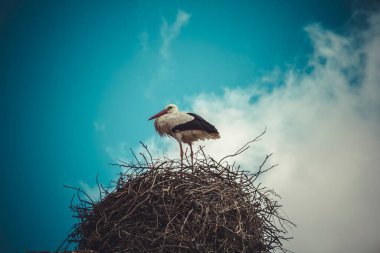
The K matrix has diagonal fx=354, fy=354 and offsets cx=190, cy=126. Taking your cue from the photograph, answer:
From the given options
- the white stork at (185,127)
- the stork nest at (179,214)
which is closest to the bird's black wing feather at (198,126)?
the white stork at (185,127)

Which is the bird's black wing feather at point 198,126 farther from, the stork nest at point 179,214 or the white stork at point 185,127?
the stork nest at point 179,214

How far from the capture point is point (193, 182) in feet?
11.4

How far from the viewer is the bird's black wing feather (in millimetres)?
5934

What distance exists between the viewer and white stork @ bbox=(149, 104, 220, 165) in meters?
5.98

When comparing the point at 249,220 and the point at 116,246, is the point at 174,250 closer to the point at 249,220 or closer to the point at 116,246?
the point at 116,246

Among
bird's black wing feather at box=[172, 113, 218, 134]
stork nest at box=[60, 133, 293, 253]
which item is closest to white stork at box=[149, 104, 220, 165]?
bird's black wing feather at box=[172, 113, 218, 134]

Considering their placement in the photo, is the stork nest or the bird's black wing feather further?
the bird's black wing feather

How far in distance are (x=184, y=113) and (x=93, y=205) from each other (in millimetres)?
3156

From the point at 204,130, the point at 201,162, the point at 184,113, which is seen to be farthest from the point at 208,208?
the point at 184,113

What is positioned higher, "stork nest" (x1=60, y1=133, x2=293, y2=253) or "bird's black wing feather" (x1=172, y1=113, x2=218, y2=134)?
"bird's black wing feather" (x1=172, y1=113, x2=218, y2=134)

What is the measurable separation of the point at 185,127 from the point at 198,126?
0.81 ft

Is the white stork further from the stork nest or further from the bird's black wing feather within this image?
the stork nest

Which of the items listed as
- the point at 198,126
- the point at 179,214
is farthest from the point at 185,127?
the point at 179,214

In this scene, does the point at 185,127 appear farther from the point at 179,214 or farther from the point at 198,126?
the point at 179,214
